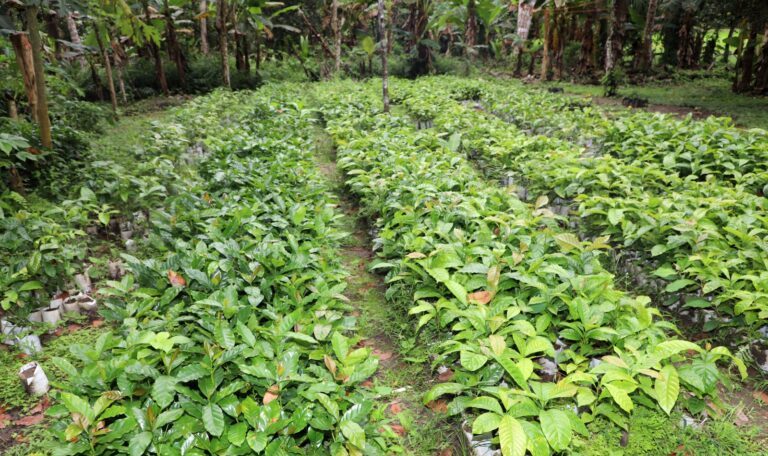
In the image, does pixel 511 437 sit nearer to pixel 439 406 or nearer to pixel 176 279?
pixel 439 406

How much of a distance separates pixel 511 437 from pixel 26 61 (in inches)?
249

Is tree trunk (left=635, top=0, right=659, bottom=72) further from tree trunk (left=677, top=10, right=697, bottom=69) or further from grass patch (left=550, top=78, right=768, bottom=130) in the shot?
tree trunk (left=677, top=10, right=697, bottom=69)

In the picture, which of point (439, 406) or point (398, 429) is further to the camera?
point (439, 406)

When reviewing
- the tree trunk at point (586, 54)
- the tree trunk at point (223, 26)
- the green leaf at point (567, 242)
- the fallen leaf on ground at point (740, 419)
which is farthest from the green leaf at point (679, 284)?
the tree trunk at point (586, 54)

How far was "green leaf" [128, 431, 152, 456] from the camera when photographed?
190 cm

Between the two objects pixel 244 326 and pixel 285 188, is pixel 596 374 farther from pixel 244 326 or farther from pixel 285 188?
pixel 285 188

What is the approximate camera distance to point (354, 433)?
206 centimetres

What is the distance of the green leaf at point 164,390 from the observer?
6.90 ft

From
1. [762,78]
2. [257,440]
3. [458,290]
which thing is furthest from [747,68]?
[257,440]

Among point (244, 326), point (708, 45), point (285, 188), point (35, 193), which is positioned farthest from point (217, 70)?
point (708, 45)

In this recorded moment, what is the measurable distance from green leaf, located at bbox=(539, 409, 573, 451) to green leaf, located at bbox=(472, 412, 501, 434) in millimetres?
203

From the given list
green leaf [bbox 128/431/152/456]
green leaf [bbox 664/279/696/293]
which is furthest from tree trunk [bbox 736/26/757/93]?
green leaf [bbox 128/431/152/456]

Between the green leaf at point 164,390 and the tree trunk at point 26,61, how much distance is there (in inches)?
197

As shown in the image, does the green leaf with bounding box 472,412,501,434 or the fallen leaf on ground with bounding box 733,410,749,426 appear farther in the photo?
the fallen leaf on ground with bounding box 733,410,749,426
